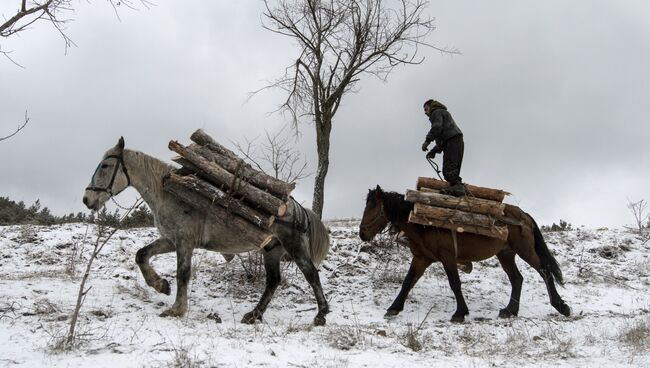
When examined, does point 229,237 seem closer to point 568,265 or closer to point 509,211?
point 509,211

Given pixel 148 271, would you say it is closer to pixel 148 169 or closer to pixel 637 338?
pixel 148 169

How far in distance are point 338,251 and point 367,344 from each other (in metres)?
5.87

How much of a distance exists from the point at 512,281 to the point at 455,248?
1.41m

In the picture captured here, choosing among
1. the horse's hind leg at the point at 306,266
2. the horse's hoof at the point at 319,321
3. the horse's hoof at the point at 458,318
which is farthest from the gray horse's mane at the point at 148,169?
the horse's hoof at the point at 458,318

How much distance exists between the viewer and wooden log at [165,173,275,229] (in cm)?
704

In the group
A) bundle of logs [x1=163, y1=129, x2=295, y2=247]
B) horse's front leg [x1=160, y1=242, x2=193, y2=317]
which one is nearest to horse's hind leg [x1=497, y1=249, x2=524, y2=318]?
bundle of logs [x1=163, y1=129, x2=295, y2=247]

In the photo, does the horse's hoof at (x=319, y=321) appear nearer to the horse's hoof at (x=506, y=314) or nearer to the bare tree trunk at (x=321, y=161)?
the horse's hoof at (x=506, y=314)

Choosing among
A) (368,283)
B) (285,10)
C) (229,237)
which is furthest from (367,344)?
(285,10)

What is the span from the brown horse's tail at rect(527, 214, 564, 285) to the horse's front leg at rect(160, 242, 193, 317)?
19.4ft

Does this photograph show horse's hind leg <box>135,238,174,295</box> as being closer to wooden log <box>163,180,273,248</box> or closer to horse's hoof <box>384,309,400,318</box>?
wooden log <box>163,180,273,248</box>

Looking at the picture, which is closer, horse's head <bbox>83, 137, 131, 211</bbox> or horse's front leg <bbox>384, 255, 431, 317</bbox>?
horse's head <bbox>83, 137, 131, 211</bbox>


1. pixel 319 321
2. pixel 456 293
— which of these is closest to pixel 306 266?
pixel 319 321

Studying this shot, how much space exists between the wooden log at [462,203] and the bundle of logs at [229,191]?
7.59 ft

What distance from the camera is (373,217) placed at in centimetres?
871
